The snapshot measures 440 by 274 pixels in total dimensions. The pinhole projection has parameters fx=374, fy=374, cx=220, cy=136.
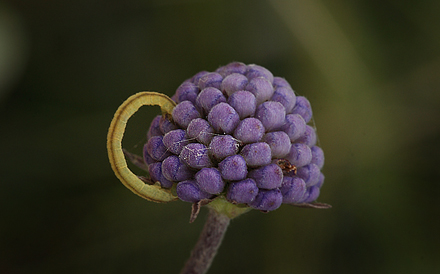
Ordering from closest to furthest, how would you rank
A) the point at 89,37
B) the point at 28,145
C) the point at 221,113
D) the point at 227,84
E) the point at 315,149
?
the point at 221,113, the point at 227,84, the point at 315,149, the point at 28,145, the point at 89,37

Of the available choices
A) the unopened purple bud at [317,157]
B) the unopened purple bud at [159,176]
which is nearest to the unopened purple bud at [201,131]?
the unopened purple bud at [159,176]

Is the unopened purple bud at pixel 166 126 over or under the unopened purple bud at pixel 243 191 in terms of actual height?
over

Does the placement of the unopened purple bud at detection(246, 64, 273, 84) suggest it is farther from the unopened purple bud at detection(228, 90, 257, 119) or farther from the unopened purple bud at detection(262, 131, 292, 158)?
the unopened purple bud at detection(262, 131, 292, 158)

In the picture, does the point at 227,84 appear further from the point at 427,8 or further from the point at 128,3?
the point at 427,8

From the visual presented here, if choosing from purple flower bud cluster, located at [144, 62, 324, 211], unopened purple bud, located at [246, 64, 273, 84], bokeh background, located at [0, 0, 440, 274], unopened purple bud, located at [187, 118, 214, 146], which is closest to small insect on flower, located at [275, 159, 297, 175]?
purple flower bud cluster, located at [144, 62, 324, 211]

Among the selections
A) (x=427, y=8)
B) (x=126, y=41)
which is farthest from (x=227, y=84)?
(x=427, y=8)

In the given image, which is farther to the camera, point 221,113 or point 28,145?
point 28,145

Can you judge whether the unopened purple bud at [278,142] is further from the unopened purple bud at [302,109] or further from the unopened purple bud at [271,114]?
the unopened purple bud at [302,109]
